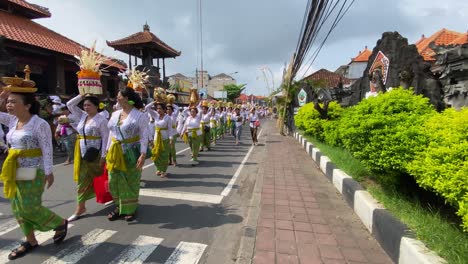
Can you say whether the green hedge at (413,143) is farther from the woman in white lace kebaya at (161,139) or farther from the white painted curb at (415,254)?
the woman in white lace kebaya at (161,139)

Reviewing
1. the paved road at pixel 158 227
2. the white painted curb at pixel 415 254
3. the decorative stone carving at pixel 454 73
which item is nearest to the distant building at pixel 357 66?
the decorative stone carving at pixel 454 73

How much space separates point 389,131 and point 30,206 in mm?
4507

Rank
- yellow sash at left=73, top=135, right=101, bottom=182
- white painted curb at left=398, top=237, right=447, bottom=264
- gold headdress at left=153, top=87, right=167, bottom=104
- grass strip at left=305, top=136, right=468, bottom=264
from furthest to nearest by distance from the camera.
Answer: gold headdress at left=153, top=87, right=167, bottom=104
yellow sash at left=73, top=135, right=101, bottom=182
grass strip at left=305, top=136, right=468, bottom=264
white painted curb at left=398, top=237, right=447, bottom=264

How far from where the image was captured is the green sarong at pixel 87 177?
15.6ft

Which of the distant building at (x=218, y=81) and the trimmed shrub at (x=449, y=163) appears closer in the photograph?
the trimmed shrub at (x=449, y=163)

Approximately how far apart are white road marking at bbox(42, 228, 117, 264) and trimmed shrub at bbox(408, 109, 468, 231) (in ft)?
12.1

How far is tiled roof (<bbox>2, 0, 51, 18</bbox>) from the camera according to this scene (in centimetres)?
1492

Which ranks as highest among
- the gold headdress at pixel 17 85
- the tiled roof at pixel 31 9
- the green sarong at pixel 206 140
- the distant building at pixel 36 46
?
the tiled roof at pixel 31 9

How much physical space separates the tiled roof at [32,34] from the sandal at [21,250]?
32.0ft

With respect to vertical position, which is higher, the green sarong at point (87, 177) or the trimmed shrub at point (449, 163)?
the trimmed shrub at point (449, 163)

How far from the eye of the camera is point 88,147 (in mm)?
4738

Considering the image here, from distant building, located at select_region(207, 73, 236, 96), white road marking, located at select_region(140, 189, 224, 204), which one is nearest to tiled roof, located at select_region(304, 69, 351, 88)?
white road marking, located at select_region(140, 189, 224, 204)

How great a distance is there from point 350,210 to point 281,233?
1596 millimetres

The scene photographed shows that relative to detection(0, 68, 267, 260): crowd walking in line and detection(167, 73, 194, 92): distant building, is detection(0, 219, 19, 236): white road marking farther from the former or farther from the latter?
detection(167, 73, 194, 92): distant building
